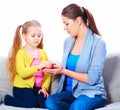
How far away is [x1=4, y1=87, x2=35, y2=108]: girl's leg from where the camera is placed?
2.32 meters

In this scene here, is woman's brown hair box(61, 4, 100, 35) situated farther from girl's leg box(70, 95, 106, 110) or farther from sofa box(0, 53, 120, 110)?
girl's leg box(70, 95, 106, 110)

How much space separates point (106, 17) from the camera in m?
2.77

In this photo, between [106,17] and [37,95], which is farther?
[106,17]

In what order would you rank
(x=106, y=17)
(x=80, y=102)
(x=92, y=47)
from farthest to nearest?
(x=106, y=17) < (x=92, y=47) < (x=80, y=102)

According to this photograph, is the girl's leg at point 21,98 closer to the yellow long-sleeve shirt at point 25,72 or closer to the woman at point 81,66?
the yellow long-sleeve shirt at point 25,72

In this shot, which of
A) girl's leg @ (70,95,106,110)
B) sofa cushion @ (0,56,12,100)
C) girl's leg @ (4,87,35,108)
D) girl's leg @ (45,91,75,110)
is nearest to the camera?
girl's leg @ (70,95,106,110)

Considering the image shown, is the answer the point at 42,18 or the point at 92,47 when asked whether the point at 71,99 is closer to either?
the point at 92,47

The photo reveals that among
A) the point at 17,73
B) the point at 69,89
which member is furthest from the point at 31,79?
the point at 69,89

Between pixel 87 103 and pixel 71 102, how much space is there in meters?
0.21

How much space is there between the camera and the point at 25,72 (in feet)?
7.61

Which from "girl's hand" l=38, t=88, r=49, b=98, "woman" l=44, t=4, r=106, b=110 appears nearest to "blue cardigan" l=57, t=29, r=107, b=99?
"woman" l=44, t=4, r=106, b=110

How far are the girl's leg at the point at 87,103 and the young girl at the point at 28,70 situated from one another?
13.4 inches

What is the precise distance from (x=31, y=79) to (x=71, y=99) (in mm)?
355

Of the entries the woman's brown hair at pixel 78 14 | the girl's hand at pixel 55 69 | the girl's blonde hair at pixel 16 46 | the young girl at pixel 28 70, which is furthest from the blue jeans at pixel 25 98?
the woman's brown hair at pixel 78 14
